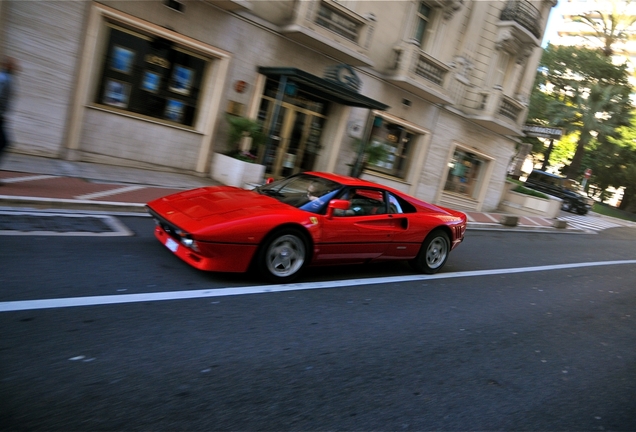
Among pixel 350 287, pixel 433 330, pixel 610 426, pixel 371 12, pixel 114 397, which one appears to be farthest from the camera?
pixel 371 12

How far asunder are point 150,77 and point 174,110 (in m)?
0.97

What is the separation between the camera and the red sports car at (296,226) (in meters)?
5.35

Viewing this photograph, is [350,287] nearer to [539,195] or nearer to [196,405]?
[196,405]

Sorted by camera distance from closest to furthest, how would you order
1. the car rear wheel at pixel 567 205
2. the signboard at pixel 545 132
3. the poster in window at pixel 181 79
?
the poster in window at pixel 181 79
the signboard at pixel 545 132
the car rear wheel at pixel 567 205

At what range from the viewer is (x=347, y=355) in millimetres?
4281

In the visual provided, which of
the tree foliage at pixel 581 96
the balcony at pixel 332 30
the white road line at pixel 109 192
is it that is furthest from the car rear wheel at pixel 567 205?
the white road line at pixel 109 192

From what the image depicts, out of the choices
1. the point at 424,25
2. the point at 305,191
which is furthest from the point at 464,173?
the point at 305,191

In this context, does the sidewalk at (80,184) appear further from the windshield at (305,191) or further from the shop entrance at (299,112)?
the shop entrance at (299,112)

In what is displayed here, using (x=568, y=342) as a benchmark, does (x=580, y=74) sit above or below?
above

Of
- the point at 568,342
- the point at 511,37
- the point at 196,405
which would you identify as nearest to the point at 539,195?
the point at 511,37

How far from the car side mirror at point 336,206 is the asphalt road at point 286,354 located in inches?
34.2

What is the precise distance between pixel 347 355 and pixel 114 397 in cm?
193

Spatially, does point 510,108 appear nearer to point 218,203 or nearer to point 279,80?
point 279,80

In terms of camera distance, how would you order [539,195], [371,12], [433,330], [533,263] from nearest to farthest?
[433,330]
[533,263]
[371,12]
[539,195]
